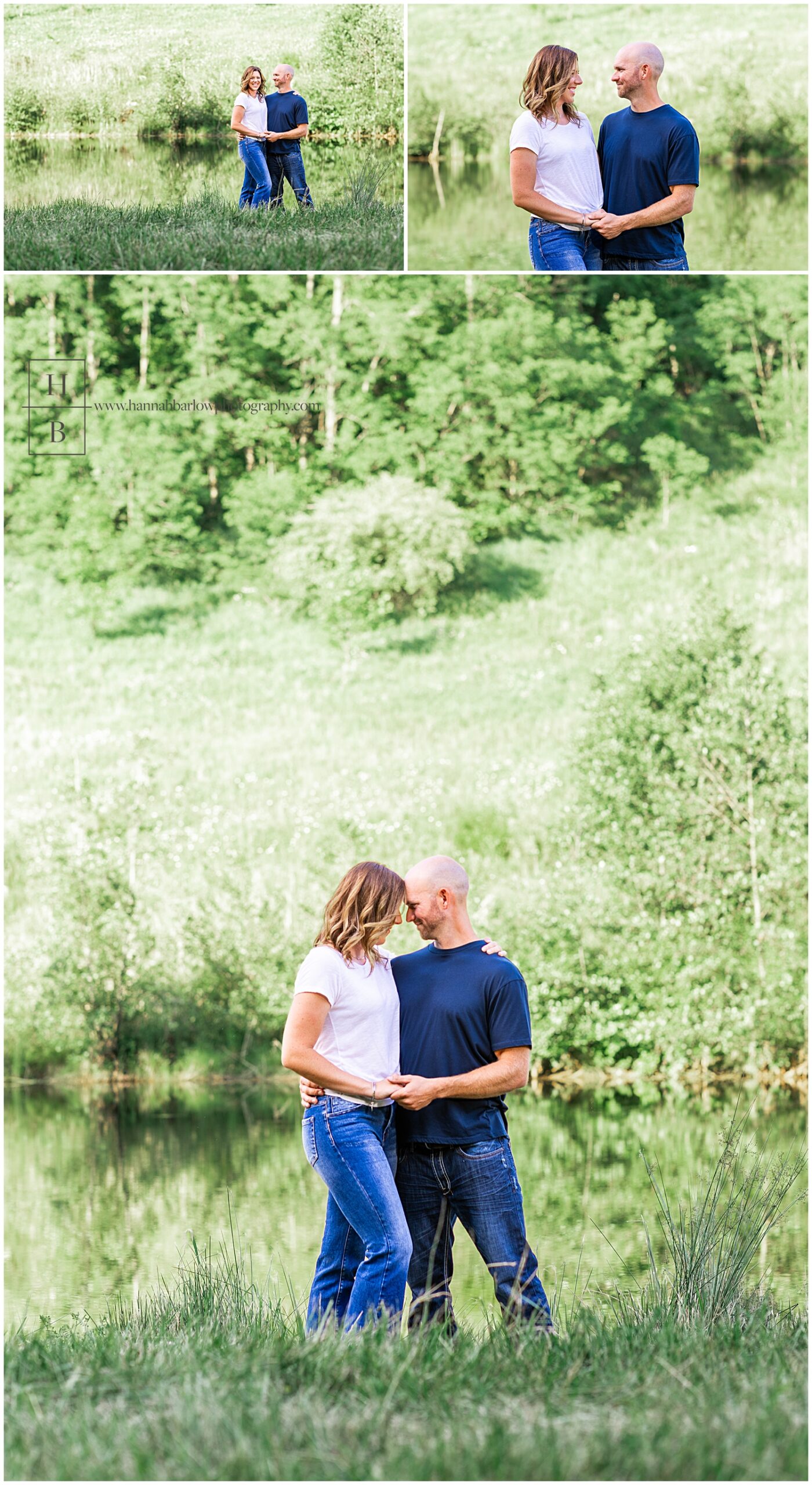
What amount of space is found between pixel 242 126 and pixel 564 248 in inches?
100

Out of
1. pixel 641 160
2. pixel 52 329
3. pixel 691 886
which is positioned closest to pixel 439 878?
pixel 641 160

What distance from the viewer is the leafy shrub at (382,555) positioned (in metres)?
12.4

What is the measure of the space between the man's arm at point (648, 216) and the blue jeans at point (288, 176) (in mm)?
Answer: 2398

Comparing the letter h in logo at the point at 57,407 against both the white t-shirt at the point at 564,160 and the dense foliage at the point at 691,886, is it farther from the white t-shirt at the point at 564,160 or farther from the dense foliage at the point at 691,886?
the white t-shirt at the point at 564,160

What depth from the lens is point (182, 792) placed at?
37.1 feet

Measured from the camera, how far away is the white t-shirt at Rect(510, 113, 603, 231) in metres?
6.27

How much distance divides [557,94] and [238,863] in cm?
628

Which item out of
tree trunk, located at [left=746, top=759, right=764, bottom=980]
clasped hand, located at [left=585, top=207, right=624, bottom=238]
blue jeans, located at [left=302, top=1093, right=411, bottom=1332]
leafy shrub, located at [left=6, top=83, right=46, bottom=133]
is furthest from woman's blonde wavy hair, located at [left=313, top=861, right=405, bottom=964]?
leafy shrub, located at [left=6, top=83, right=46, bottom=133]

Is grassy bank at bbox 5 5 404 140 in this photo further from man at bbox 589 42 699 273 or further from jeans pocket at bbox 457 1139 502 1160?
jeans pocket at bbox 457 1139 502 1160

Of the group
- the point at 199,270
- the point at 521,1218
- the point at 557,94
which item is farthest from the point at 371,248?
the point at 521,1218

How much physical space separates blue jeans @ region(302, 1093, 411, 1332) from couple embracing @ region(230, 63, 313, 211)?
6.19m

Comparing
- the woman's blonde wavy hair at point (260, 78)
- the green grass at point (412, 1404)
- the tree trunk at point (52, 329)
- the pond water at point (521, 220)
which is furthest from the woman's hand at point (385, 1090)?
the tree trunk at point (52, 329)

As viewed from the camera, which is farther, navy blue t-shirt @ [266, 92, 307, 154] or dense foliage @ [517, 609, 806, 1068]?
dense foliage @ [517, 609, 806, 1068]

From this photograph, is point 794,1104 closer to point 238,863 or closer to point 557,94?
point 238,863
